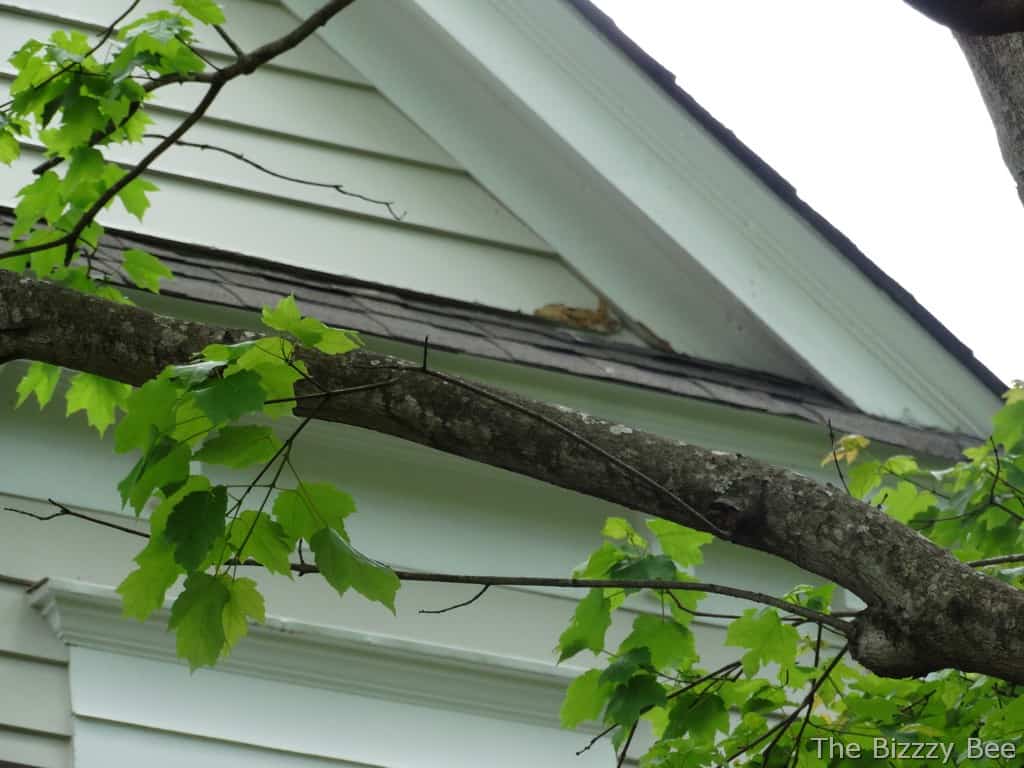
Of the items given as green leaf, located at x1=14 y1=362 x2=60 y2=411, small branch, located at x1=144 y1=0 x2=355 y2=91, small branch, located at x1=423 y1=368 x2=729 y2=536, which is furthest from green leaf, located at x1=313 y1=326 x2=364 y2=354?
green leaf, located at x1=14 y1=362 x2=60 y2=411

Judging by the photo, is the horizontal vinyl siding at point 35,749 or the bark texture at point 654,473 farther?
the horizontal vinyl siding at point 35,749

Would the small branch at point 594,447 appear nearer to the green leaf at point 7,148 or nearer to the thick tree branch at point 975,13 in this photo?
the thick tree branch at point 975,13

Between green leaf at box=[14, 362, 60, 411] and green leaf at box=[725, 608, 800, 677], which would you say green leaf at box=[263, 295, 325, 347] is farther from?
green leaf at box=[14, 362, 60, 411]

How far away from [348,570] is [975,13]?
3.58 ft

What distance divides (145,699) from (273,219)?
1.61 m

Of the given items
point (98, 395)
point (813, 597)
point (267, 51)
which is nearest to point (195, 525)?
point (267, 51)

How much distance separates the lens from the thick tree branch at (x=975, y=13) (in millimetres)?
1341

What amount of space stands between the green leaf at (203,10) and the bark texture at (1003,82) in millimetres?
1856

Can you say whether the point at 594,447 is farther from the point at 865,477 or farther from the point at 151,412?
the point at 865,477

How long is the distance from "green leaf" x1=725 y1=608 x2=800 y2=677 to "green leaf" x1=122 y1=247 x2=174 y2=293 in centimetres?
174

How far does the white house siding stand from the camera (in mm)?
4270

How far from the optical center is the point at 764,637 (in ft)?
8.39

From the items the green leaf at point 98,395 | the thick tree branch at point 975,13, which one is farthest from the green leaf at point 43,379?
the thick tree branch at point 975,13

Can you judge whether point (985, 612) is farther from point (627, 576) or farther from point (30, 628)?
point (30, 628)
